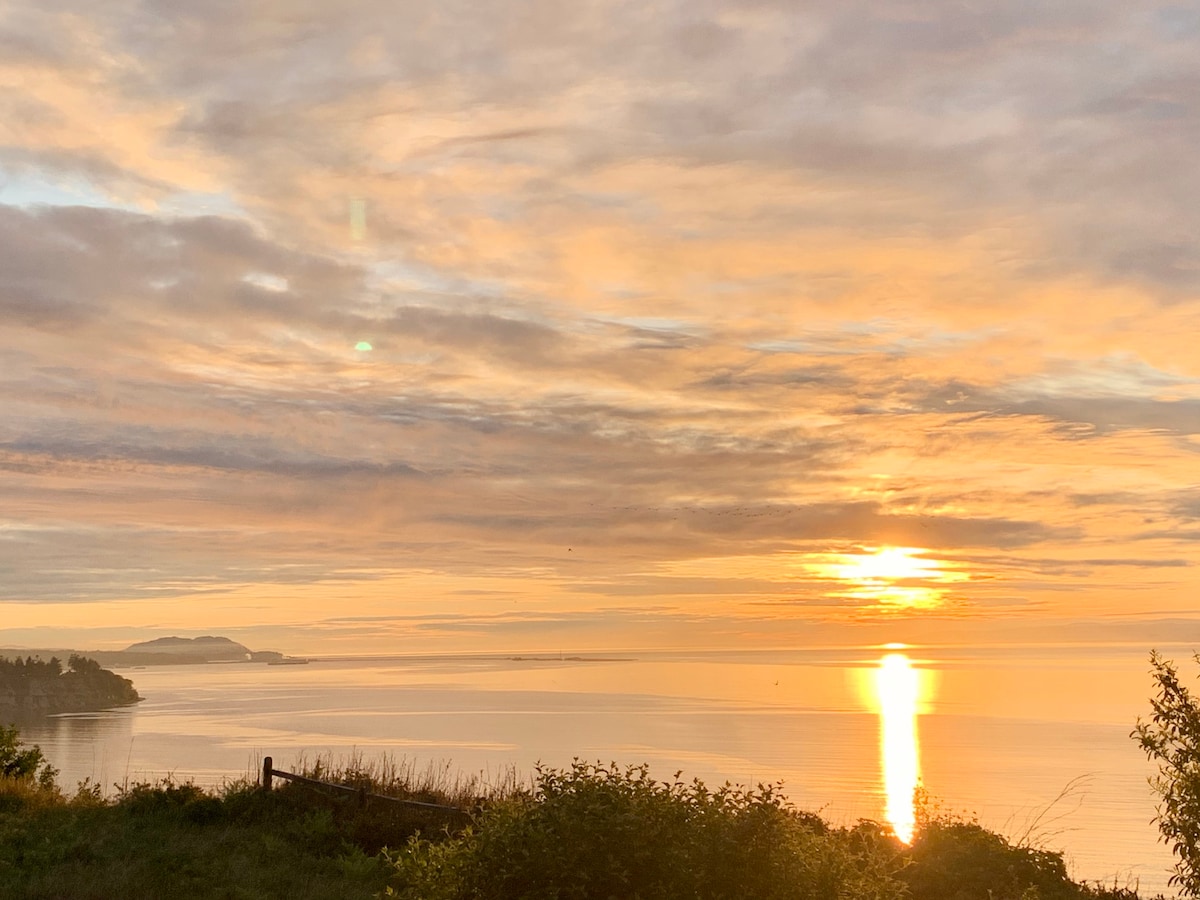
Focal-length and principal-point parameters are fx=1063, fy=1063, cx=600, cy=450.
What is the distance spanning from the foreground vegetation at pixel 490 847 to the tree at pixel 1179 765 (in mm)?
2050

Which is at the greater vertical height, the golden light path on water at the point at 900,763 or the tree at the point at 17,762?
the tree at the point at 17,762

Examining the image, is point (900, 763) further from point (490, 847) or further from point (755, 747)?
point (490, 847)

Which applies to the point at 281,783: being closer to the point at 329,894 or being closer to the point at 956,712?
the point at 329,894

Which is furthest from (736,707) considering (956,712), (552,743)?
(552,743)

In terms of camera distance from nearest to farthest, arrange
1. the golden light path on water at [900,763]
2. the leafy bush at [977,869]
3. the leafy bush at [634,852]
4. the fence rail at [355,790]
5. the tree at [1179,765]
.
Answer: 1. the leafy bush at [634,852]
2. the tree at [1179,765]
3. the leafy bush at [977,869]
4. the fence rail at [355,790]
5. the golden light path on water at [900,763]

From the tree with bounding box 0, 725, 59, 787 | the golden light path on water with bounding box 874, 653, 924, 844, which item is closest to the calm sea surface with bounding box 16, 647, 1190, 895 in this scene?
the golden light path on water with bounding box 874, 653, 924, 844

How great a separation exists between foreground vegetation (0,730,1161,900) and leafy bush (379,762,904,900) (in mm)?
17

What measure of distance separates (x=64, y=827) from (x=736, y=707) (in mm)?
171907

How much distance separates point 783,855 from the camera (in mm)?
10453

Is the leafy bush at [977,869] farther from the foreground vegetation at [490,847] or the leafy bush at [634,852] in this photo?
the leafy bush at [634,852]

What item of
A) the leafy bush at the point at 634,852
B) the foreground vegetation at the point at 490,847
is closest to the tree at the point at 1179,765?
the foreground vegetation at the point at 490,847

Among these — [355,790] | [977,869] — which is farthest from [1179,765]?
[355,790]

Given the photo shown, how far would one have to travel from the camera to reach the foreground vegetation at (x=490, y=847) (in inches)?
A: 398

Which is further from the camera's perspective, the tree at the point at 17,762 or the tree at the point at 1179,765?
the tree at the point at 17,762
